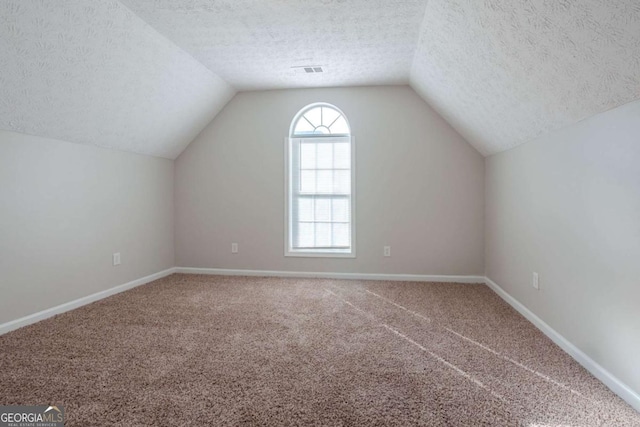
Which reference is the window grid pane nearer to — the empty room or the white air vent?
the empty room

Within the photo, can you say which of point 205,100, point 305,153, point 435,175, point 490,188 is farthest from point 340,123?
point 490,188

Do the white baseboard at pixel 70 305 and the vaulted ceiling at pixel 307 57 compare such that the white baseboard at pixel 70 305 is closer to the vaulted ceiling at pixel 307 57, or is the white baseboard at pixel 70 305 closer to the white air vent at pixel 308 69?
the vaulted ceiling at pixel 307 57

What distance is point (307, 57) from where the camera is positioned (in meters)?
3.64

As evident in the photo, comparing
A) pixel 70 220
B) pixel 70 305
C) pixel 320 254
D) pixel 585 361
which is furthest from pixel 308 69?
pixel 585 361

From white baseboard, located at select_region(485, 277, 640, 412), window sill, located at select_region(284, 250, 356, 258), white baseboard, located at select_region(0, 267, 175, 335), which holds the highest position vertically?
window sill, located at select_region(284, 250, 356, 258)

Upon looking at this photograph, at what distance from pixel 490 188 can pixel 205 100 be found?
344 centimetres

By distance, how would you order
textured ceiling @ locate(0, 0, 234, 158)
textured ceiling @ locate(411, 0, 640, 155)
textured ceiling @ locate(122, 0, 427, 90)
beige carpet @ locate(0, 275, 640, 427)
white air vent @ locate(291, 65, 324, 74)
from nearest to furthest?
textured ceiling @ locate(411, 0, 640, 155) → beige carpet @ locate(0, 275, 640, 427) → textured ceiling @ locate(0, 0, 234, 158) → textured ceiling @ locate(122, 0, 427, 90) → white air vent @ locate(291, 65, 324, 74)

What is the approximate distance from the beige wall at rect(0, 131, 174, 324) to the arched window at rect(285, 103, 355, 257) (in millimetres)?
1685

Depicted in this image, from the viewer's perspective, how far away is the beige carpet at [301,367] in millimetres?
1740

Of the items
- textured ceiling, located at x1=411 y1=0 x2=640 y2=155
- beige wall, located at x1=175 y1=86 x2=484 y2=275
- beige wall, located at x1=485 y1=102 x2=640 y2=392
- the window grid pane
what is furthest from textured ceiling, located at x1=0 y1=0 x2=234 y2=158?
beige wall, located at x1=485 y1=102 x2=640 y2=392

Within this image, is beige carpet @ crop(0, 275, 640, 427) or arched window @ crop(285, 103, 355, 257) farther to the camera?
arched window @ crop(285, 103, 355, 257)

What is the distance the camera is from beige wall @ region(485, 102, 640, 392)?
185cm

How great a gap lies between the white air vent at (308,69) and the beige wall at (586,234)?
2.13 meters

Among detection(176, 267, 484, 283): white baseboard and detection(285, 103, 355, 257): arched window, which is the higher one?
detection(285, 103, 355, 257): arched window
